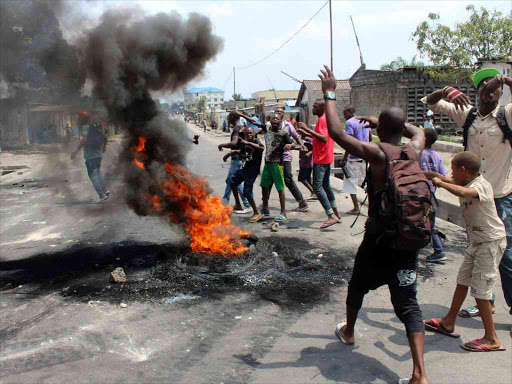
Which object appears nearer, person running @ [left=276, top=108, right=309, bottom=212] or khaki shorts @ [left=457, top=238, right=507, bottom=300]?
khaki shorts @ [left=457, top=238, right=507, bottom=300]

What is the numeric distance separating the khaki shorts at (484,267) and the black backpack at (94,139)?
8129mm

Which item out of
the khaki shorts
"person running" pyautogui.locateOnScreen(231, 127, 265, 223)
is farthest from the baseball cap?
"person running" pyautogui.locateOnScreen(231, 127, 265, 223)

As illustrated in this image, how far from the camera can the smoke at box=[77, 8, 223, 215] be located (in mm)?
6391

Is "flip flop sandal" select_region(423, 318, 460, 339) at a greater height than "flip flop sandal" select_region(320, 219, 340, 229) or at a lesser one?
lesser

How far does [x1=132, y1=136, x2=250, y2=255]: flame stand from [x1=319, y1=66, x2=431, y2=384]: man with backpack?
2737 mm

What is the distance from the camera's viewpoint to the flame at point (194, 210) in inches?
232

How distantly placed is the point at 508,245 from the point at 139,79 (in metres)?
5.09

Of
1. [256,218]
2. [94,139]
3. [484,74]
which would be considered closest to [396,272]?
[484,74]

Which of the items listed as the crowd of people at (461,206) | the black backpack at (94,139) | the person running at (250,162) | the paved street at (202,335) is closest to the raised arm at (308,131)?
the person running at (250,162)

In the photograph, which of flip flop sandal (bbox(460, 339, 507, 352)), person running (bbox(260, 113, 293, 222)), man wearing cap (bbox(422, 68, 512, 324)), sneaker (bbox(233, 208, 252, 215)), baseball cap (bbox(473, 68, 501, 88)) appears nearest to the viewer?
flip flop sandal (bbox(460, 339, 507, 352))

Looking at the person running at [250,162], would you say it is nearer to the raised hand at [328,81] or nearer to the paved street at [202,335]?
the paved street at [202,335]

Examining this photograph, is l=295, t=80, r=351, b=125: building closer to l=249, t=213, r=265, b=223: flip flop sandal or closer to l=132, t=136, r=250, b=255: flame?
l=249, t=213, r=265, b=223: flip flop sandal

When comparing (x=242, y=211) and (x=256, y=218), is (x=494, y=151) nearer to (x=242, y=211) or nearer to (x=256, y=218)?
(x=256, y=218)

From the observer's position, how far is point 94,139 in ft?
32.4
